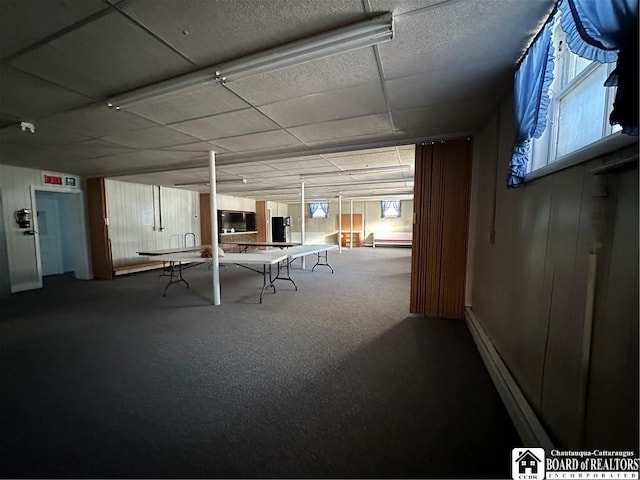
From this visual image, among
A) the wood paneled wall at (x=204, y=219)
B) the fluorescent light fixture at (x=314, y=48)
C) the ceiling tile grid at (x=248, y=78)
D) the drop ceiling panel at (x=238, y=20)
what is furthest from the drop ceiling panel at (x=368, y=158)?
the wood paneled wall at (x=204, y=219)

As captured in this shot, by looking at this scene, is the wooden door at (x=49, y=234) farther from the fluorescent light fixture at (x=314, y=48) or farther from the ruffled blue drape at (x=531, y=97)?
the ruffled blue drape at (x=531, y=97)

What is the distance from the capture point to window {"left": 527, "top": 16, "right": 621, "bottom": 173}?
3.72 feet

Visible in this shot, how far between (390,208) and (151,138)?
35.9ft

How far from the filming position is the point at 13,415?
165 centimetres

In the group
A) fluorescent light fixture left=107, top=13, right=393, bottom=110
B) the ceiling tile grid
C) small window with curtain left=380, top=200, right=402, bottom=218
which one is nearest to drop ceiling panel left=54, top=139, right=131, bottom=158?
the ceiling tile grid

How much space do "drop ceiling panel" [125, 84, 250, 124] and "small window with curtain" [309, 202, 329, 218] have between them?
11.3 m

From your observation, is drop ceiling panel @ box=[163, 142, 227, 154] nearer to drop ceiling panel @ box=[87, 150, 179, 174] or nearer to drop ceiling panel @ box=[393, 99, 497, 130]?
drop ceiling panel @ box=[87, 150, 179, 174]

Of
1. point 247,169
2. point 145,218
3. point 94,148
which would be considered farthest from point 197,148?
point 145,218

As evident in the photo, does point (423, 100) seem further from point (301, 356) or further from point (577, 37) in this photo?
point (301, 356)

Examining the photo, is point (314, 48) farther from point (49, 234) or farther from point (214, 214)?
point (49, 234)

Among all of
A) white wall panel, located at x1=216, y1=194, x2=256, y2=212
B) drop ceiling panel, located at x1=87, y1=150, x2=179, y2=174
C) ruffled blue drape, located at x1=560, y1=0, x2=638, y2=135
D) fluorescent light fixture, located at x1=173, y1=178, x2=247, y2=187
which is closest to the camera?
ruffled blue drape, located at x1=560, y1=0, x2=638, y2=135

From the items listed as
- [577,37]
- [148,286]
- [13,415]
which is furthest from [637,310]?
[148,286]

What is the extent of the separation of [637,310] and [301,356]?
2179 millimetres

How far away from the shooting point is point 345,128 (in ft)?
10.1
